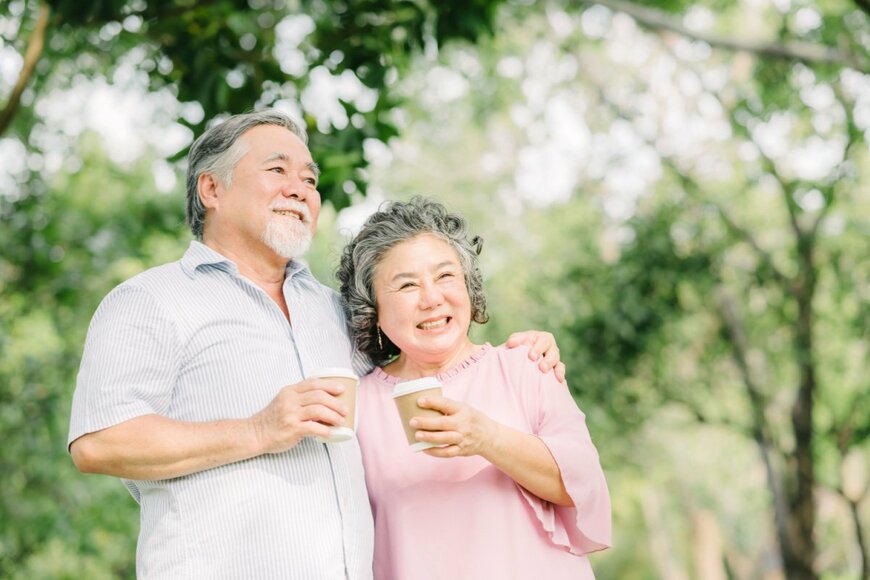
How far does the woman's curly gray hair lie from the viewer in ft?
9.20

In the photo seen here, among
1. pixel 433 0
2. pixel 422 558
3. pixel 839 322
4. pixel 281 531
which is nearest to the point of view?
pixel 281 531

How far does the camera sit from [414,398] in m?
2.26

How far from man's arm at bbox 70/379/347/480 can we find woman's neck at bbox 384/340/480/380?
571mm

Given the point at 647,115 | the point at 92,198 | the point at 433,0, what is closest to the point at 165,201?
the point at 92,198

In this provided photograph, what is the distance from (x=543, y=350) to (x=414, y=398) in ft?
2.21

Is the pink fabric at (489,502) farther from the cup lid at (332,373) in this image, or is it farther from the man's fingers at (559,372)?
the cup lid at (332,373)

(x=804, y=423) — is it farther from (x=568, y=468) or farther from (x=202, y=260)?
(x=202, y=260)

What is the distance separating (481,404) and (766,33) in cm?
955

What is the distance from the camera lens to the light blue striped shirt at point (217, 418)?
2352 mm

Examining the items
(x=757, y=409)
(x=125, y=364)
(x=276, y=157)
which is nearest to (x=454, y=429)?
(x=125, y=364)

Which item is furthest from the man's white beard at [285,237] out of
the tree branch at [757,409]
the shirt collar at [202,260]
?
the tree branch at [757,409]

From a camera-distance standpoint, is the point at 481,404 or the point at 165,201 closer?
the point at 481,404

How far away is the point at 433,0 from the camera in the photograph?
4344 mm

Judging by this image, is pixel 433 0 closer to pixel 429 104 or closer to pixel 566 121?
pixel 566 121
